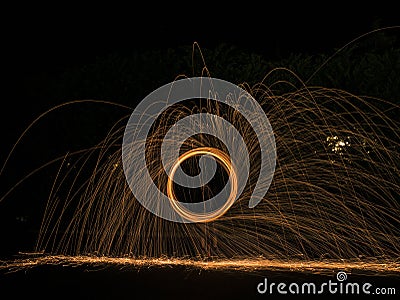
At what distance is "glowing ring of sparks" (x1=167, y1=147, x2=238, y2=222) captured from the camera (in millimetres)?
12852

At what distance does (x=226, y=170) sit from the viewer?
13.2 meters

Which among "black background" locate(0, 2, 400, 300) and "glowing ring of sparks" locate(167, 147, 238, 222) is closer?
"glowing ring of sparks" locate(167, 147, 238, 222)

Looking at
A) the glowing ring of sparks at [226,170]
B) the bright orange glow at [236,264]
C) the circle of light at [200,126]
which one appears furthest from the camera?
the glowing ring of sparks at [226,170]

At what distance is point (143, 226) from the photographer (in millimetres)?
12977

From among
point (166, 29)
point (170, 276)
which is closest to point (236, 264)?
point (170, 276)

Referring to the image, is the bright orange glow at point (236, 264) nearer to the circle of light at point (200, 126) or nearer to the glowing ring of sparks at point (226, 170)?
the circle of light at point (200, 126)

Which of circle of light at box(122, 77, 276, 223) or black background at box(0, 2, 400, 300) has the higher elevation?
black background at box(0, 2, 400, 300)

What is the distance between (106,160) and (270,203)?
3.42 metres

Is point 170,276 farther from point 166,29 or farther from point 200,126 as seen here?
point 166,29

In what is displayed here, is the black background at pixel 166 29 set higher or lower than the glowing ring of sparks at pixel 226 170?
higher

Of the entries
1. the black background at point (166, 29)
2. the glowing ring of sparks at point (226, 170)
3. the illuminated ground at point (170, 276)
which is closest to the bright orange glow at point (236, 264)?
the illuminated ground at point (170, 276)

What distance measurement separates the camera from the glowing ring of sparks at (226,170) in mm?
12852

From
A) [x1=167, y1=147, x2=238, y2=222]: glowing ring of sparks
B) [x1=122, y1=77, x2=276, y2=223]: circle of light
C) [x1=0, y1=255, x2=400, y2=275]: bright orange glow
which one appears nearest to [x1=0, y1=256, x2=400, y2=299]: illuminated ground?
[x1=0, y1=255, x2=400, y2=275]: bright orange glow

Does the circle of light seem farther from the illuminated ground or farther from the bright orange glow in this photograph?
the illuminated ground
